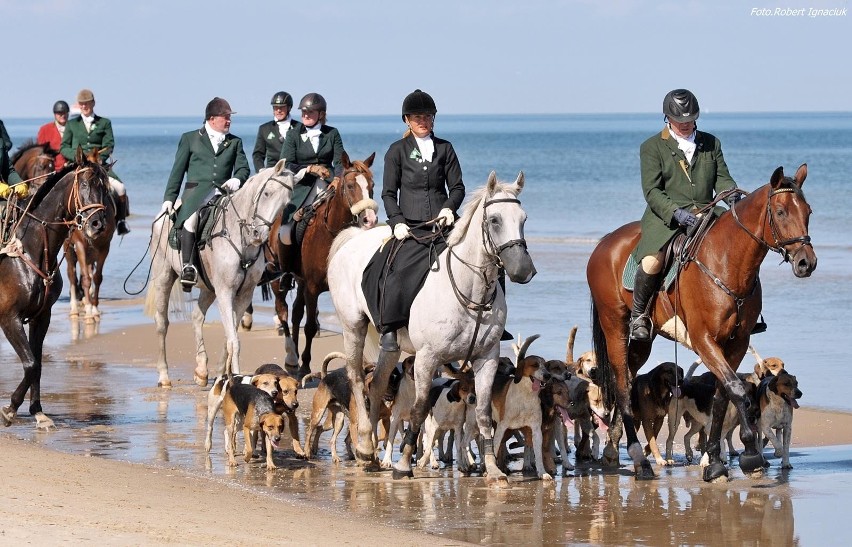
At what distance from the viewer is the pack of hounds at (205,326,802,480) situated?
1066 centimetres

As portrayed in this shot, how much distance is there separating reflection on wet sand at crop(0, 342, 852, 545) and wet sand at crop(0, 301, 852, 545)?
0.01 m

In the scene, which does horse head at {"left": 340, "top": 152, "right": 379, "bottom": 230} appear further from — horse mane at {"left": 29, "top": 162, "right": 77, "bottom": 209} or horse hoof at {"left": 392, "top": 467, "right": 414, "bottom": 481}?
horse hoof at {"left": 392, "top": 467, "right": 414, "bottom": 481}

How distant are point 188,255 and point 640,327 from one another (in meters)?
5.52

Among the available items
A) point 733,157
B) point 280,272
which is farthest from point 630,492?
point 733,157

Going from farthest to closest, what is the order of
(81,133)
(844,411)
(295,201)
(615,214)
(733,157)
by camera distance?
1. (733,157)
2. (615,214)
3. (81,133)
4. (295,201)
5. (844,411)

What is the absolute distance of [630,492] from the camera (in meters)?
10.0

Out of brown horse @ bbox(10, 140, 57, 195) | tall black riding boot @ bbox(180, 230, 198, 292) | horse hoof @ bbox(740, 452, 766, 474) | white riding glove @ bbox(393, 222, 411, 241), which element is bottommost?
horse hoof @ bbox(740, 452, 766, 474)

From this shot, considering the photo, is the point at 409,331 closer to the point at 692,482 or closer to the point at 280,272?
the point at 692,482

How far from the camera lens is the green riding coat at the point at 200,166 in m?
14.9

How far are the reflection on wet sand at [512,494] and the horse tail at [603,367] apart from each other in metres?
0.50

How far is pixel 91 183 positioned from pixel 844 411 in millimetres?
6851

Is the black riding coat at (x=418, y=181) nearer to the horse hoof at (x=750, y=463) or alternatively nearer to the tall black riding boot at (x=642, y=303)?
the tall black riding boot at (x=642, y=303)

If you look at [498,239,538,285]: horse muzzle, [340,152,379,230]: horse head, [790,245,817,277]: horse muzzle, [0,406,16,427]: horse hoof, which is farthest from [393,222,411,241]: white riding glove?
[0,406,16,427]: horse hoof

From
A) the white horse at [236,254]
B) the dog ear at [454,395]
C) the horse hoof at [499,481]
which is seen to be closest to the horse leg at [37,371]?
the white horse at [236,254]
